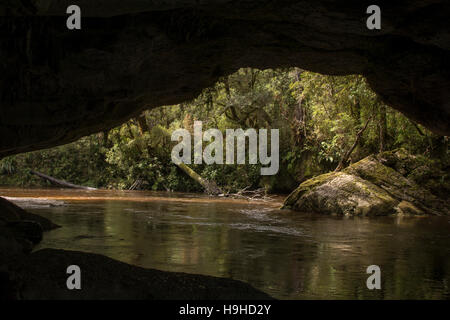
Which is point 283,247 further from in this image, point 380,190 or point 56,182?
point 56,182

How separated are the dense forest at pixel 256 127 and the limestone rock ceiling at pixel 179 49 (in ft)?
30.2

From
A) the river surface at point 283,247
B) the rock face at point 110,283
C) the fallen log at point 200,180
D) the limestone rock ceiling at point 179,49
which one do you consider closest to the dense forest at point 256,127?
the fallen log at point 200,180

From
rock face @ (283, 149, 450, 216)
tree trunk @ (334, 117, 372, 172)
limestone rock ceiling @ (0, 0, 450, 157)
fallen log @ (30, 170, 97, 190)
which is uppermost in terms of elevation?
limestone rock ceiling @ (0, 0, 450, 157)

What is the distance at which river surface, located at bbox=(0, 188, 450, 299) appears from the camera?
5.55m

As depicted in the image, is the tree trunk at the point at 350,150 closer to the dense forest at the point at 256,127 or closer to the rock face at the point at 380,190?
the dense forest at the point at 256,127

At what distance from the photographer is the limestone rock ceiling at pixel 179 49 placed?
5750 mm

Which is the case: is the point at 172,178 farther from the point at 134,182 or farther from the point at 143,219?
the point at 143,219

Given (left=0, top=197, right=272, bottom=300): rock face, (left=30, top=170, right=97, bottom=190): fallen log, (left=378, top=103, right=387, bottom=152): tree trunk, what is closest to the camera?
(left=0, top=197, right=272, bottom=300): rock face

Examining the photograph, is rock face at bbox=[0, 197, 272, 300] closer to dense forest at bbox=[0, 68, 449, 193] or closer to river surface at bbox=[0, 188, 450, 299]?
river surface at bbox=[0, 188, 450, 299]

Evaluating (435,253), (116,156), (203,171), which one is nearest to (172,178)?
(203,171)

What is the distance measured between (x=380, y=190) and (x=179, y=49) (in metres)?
10.4

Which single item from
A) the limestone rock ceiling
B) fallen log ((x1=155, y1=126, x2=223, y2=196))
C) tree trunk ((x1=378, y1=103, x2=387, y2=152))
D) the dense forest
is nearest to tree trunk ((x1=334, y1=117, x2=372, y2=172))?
the dense forest

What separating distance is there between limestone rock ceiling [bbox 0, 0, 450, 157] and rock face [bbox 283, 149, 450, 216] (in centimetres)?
686

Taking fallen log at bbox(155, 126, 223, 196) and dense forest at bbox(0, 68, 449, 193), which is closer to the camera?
dense forest at bbox(0, 68, 449, 193)
